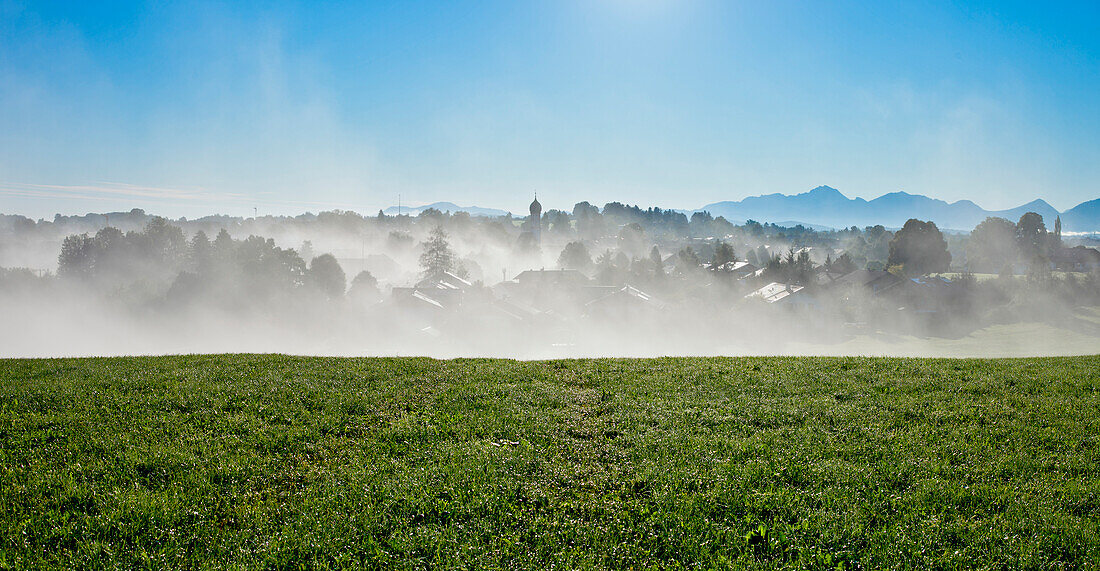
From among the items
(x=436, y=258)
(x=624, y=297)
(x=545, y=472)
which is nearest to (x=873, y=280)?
(x=624, y=297)

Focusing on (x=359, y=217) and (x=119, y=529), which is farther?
(x=359, y=217)

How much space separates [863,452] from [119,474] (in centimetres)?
969

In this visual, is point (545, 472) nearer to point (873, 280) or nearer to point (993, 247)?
point (873, 280)

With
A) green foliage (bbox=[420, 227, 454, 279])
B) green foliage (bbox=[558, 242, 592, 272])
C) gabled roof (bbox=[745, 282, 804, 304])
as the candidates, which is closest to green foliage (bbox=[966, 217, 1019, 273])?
gabled roof (bbox=[745, 282, 804, 304])

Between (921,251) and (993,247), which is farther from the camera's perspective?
(993,247)

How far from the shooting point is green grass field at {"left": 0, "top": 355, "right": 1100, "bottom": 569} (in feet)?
17.4

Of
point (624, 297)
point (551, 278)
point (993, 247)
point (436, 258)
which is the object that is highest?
point (993, 247)

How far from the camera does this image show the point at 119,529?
5.51 meters

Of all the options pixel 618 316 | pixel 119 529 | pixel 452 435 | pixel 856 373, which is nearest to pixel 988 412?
pixel 856 373

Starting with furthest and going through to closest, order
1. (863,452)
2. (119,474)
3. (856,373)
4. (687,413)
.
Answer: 1. (856,373)
2. (687,413)
3. (863,452)
4. (119,474)

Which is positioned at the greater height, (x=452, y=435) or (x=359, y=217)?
(x=359, y=217)

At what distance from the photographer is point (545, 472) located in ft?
22.3

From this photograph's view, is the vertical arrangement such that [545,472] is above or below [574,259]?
below

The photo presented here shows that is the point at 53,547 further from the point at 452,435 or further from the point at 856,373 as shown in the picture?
the point at 856,373
